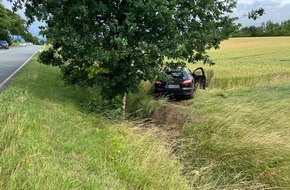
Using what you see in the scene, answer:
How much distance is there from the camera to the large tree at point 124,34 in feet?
25.5

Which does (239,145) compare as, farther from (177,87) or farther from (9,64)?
(9,64)

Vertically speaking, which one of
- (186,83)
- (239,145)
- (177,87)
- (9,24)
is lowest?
(239,145)

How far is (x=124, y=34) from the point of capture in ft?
26.4

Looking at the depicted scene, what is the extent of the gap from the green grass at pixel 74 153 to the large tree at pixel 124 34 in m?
1.52

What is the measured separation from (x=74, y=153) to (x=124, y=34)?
3900 millimetres

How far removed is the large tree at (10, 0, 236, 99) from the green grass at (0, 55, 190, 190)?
1522mm

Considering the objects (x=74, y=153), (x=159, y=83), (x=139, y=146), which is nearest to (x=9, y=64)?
(x=159, y=83)

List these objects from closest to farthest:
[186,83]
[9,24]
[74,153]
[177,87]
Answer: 1. [74,153]
2. [186,83]
3. [177,87]
4. [9,24]

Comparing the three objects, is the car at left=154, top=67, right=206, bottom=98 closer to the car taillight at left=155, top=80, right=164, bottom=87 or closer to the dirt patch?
the car taillight at left=155, top=80, right=164, bottom=87

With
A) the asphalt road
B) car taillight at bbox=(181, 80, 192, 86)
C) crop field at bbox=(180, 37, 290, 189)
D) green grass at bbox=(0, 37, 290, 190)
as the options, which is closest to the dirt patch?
green grass at bbox=(0, 37, 290, 190)

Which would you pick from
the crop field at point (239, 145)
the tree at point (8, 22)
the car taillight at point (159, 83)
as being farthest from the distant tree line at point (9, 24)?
the crop field at point (239, 145)

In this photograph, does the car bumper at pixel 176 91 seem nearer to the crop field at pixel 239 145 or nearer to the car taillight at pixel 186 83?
the car taillight at pixel 186 83

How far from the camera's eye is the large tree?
7.79 meters

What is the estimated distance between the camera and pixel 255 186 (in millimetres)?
5656
